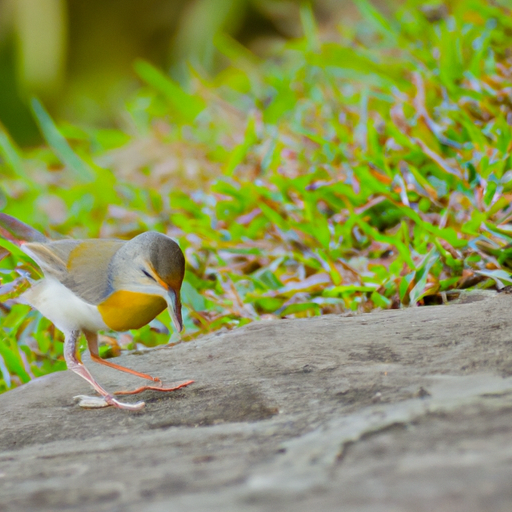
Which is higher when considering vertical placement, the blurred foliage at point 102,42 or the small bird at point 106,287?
the blurred foliage at point 102,42

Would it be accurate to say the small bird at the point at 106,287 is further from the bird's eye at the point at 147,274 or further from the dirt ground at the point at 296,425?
the dirt ground at the point at 296,425

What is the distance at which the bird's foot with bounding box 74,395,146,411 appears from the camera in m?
1.60

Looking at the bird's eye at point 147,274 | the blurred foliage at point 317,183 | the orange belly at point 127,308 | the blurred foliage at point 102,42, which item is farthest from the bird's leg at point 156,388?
the blurred foliage at point 102,42

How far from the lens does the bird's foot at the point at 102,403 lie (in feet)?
5.26

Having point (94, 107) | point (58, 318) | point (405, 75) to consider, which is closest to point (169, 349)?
point (58, 318)

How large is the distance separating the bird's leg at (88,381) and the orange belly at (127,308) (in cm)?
17

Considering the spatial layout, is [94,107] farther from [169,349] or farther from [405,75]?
[169,349]

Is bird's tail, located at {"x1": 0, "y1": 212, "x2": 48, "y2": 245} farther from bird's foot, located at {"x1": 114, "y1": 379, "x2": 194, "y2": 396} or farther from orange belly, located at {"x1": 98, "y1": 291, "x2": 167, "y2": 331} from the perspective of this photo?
bird's foot, located at {"x1": 114, "y1": 379, "x2": 194, "y2": 396}

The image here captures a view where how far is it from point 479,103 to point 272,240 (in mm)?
1091

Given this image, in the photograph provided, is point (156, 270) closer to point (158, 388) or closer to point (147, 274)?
point (147, 274)

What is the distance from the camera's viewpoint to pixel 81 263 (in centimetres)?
178

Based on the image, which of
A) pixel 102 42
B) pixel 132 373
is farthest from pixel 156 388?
pixel 102 42

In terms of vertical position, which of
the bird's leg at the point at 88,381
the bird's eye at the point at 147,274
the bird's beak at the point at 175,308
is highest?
the bird's eye at the point at 147,274

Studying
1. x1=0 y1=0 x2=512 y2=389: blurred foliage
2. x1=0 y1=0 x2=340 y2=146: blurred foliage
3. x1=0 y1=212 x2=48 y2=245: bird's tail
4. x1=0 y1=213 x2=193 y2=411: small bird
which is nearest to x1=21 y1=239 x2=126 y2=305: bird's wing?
x1=0 y1=213 x2=193 y2=411: small bird
